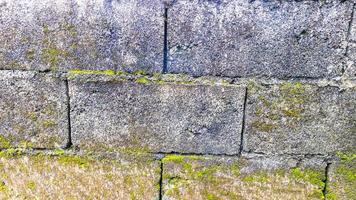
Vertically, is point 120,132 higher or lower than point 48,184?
higher

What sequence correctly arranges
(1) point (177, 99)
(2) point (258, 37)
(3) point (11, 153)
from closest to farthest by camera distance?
(2) point (258, 37)
(1) point (177, 99)
(3) point (11, 153)

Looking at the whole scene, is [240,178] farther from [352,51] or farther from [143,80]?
[352,51]

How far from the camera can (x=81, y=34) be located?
73.5 inches

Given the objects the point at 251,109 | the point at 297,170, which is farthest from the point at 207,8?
the point at 297,170

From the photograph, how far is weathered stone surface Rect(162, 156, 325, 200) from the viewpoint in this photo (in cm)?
206

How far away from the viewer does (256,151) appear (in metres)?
2.05

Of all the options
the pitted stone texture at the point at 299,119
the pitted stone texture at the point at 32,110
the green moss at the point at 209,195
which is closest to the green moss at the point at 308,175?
the pitted stone texture at the point at 299,119

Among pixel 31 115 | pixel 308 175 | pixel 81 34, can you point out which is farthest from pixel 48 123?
pixel 308 175

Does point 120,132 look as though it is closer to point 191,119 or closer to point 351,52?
point 191,119

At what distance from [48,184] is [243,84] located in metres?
1.19

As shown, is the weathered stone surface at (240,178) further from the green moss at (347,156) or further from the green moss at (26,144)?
the green moss at (26,144)

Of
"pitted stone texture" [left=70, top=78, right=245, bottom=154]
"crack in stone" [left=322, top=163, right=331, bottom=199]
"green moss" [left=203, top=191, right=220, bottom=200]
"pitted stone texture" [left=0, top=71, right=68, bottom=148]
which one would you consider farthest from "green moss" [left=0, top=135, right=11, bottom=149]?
"crack in stone" [left=322, top=163, right=331, bottom=199]

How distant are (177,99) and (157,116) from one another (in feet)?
0.46

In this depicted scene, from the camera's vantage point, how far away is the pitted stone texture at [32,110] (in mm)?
1938
